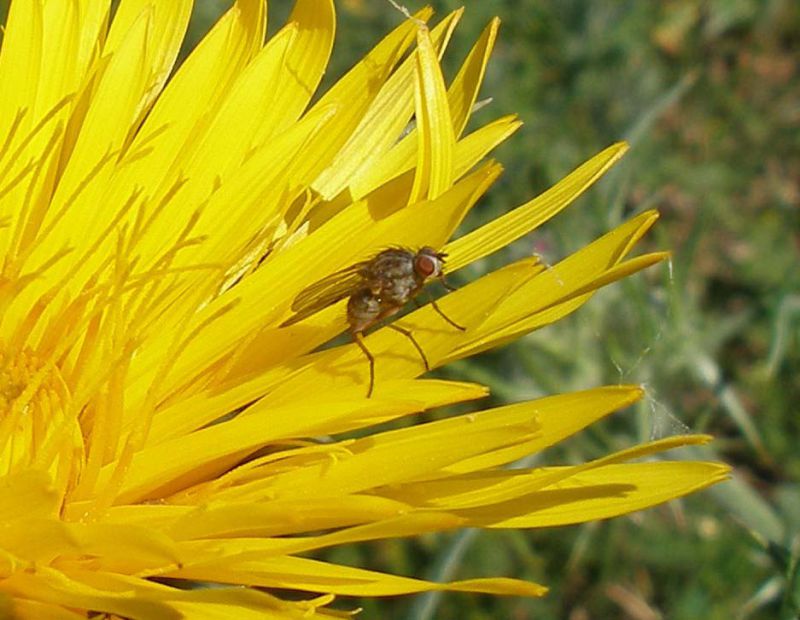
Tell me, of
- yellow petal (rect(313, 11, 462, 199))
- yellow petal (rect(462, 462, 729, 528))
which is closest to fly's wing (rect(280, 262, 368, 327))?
yellow petal (rect(313, 11, 462, 199))

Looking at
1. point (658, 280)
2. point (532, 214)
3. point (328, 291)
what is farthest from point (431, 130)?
point (658, 280)

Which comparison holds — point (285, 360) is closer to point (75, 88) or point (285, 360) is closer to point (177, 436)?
point (177, 436)

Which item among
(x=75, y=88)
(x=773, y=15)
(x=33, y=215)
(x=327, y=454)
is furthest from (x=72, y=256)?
(x=773, y=15)

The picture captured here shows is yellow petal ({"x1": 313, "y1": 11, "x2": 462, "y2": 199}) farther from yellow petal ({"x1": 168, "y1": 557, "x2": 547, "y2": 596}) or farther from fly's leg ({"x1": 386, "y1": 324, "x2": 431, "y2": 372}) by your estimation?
yellow petal ({"x1": 168, "y1": 557, "x2": 547, "y2": 596})

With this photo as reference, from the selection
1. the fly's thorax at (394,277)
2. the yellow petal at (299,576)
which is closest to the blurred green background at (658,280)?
the fly's thorax at (394,277)

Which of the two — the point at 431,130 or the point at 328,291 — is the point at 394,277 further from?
the point at 431,130
